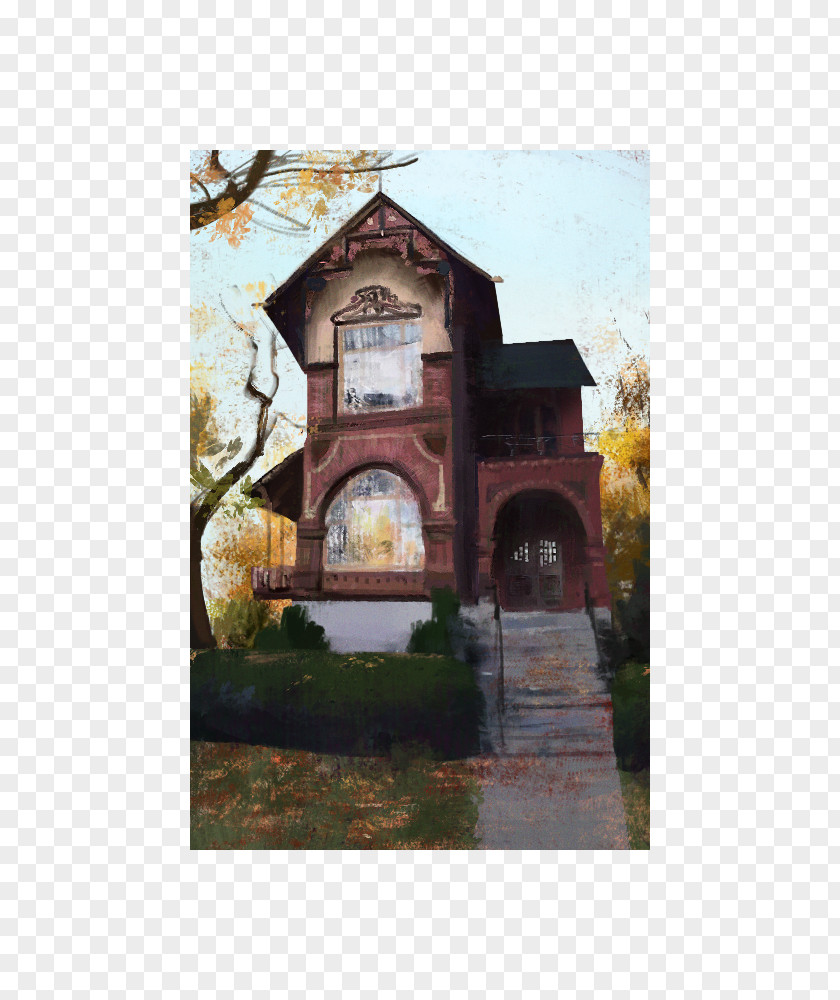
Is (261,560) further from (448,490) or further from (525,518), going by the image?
(525,518)

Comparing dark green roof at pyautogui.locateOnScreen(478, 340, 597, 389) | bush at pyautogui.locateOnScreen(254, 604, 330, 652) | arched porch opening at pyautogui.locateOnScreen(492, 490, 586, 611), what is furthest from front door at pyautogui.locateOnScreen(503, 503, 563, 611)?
bush at pyautogui.locateOnScreen(254, 604, 330, 652)

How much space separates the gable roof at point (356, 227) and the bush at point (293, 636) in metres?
2.12

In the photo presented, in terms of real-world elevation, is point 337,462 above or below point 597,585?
above

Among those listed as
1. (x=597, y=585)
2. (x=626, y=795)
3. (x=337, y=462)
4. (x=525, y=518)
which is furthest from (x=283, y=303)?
(x=626, y=795)

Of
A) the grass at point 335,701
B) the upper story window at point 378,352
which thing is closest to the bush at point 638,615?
the grass at point 335,701

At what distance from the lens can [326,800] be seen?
13.6 feet

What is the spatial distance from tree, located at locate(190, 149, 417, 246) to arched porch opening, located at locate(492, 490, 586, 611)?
2.36 m

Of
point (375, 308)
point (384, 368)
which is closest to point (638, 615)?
point (384, 368)

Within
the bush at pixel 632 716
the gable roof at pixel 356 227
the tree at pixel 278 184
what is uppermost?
the tree at pixel 278 184

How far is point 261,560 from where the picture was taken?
14.2 feet

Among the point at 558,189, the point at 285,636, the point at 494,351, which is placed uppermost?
the point at 558,189

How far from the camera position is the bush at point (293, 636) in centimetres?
424

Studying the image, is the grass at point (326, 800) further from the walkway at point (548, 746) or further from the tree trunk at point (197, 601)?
the tree trunk at point (197, 601)

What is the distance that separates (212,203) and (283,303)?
0.82 m
